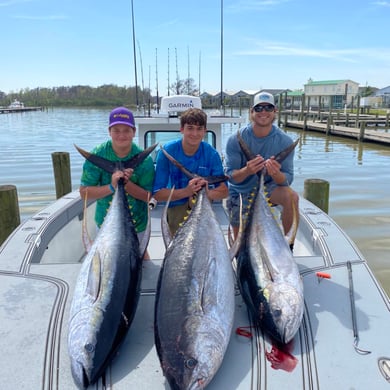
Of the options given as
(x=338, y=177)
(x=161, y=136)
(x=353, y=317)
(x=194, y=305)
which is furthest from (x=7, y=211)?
(x=338, y=177)

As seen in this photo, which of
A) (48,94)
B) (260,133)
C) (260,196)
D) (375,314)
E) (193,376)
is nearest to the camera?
(193,376)

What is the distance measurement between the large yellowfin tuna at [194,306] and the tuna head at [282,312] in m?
0.20

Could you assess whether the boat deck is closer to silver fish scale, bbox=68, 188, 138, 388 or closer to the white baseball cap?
silver fish scale, bbox=68, 188, 138, 388

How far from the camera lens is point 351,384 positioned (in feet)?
5.74

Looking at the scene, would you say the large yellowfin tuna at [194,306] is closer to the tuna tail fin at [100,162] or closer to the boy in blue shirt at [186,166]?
the boy in blue shirt at [186,166]

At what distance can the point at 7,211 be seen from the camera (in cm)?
459

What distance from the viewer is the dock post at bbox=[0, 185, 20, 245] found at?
455 centimetres

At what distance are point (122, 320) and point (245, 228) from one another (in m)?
1.00

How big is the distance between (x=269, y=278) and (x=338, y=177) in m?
10.1

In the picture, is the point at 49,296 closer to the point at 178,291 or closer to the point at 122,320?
the point at 122,320

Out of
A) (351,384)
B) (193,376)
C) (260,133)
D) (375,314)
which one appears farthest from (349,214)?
(193,376)

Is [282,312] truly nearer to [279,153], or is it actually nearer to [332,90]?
[279,153]

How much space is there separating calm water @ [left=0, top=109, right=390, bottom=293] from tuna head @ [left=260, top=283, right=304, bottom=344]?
10.6 ft

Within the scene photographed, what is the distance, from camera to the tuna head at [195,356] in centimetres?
156
